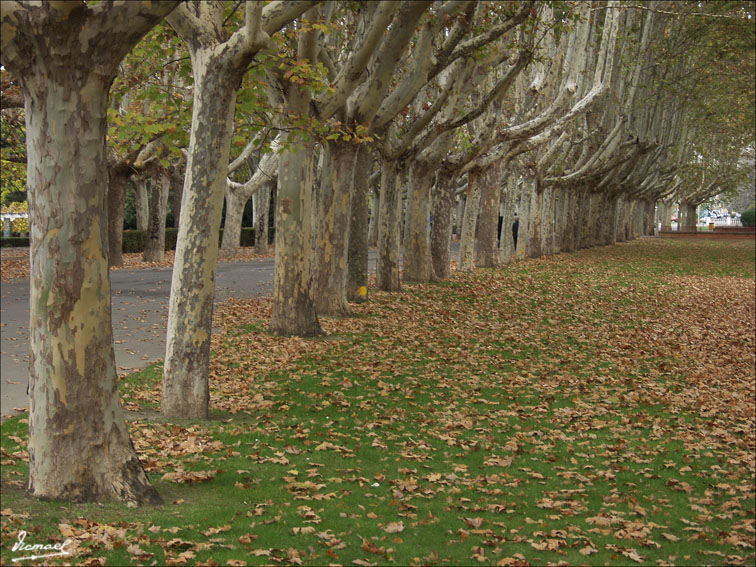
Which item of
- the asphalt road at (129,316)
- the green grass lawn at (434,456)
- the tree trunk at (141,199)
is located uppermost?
the tree trunk at (141,199)

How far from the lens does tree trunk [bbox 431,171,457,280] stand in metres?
26.5

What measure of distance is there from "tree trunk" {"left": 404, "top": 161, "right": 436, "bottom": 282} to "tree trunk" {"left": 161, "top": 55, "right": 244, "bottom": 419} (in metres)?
14.4

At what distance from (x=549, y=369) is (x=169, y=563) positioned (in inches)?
381

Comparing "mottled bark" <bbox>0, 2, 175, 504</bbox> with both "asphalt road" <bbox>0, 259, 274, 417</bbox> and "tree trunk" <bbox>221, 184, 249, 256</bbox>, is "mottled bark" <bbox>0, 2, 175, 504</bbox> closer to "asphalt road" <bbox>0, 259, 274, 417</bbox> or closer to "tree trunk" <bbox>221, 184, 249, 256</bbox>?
"asphalt road" <bbox>0, 259, 274, 417</bbox>

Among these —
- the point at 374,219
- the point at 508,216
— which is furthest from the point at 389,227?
the point at 374,219

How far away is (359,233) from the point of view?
19656 millimetres

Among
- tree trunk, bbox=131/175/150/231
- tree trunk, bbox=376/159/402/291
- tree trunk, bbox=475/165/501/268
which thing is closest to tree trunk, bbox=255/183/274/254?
tree trunk, bbox=131/175/150/231

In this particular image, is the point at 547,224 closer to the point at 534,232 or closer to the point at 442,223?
the point at 534,232

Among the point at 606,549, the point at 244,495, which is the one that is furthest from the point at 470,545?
the point at 244,495

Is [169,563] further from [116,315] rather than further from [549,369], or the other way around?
[116,315]

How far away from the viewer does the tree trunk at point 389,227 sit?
21.9 meters

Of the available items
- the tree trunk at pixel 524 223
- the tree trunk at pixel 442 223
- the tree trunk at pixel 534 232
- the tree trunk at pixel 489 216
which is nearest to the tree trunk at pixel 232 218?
the tree trunk at pixel 489 216

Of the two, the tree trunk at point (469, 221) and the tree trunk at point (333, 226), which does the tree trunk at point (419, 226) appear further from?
the tree trunk at point (333, 226)

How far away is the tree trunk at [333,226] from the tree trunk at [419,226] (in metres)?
6.64
